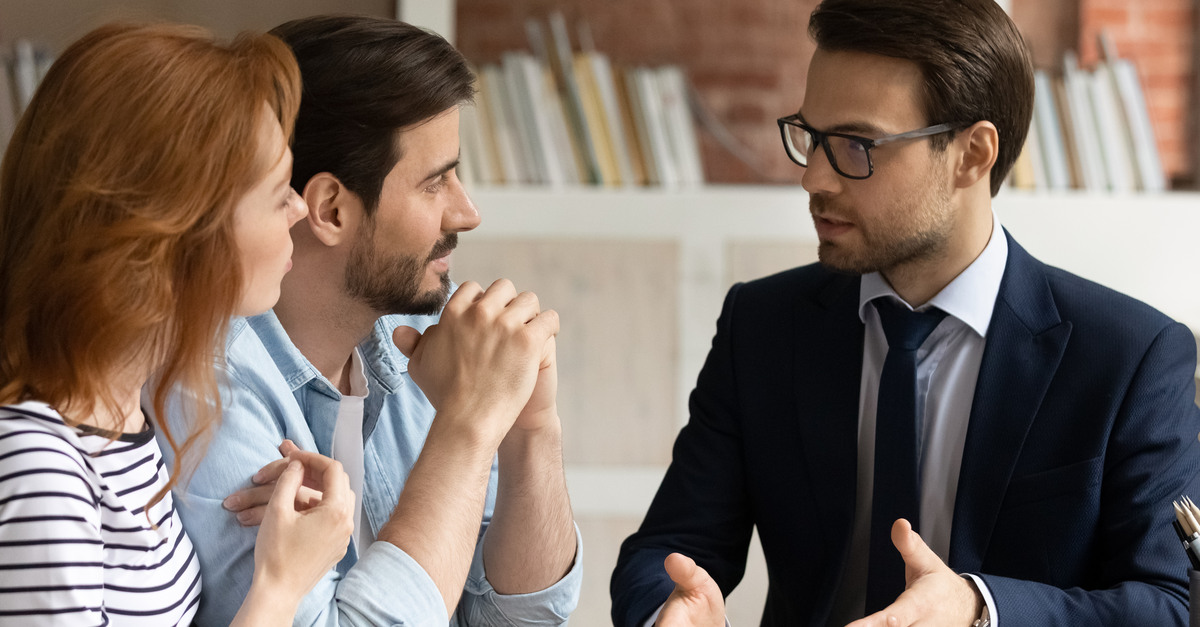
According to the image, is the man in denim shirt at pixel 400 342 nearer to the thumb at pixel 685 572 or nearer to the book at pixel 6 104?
the thumb at pixel 685 572

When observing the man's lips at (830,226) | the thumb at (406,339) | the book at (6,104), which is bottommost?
the man's lips at (830,226)

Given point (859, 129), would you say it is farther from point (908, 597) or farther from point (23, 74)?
point (23, 74)

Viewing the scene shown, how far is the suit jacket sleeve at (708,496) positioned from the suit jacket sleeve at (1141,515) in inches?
17.4

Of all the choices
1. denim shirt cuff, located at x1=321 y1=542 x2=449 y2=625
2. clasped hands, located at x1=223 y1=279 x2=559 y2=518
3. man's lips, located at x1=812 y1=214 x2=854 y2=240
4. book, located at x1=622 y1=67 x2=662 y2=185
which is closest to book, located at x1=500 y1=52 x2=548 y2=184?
book, located at x1=622 y1=67 x2=662 y2=185

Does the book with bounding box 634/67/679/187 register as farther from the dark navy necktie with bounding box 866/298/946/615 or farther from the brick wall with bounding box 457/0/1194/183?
the dark navy necktie with bounding box 866/298/946/615

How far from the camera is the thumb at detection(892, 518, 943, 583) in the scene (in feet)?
3.88

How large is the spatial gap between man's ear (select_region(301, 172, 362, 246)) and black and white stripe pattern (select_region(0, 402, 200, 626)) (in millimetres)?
448

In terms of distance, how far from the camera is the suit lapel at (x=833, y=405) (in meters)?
1.51

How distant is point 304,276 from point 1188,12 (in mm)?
2826

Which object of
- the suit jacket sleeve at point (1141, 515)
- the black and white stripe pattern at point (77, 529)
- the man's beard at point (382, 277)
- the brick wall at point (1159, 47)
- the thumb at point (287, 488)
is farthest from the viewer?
the brick wall at point (1159, 47)

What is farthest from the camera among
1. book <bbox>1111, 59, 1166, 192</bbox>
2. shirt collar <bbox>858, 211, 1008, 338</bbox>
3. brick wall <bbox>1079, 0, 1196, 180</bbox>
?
brick wall <bbox>1079, 0, 1196, 180</bbox>

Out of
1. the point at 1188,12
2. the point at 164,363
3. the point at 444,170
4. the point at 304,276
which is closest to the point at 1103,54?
the point at 1188,12

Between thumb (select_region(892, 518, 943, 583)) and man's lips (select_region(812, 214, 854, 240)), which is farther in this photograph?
man's lips (select_region(812, 214, 854, 240))

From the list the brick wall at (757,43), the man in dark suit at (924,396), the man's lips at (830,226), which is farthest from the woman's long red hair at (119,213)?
the brick wall at (757,43)
